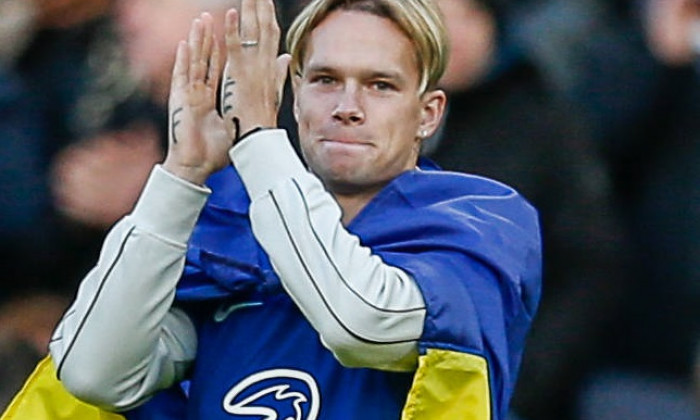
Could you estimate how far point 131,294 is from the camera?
316cm

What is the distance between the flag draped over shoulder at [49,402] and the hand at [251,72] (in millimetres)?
544

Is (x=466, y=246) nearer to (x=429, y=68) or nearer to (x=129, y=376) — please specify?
(x=429, y=68)

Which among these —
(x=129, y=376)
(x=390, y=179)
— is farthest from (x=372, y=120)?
(x=129, y=376)

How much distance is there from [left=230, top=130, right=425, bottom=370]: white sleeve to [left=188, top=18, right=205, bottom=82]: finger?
0.51ft

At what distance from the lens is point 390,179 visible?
333cm

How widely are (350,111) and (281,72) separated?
5.1 inches

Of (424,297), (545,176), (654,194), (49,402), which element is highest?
(424,297)

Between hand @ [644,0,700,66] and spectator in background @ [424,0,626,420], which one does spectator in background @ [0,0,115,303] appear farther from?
hand @ [644,0,700,66]

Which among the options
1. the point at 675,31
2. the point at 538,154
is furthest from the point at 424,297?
the point at 675,31

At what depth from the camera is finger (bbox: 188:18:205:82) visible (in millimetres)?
3219

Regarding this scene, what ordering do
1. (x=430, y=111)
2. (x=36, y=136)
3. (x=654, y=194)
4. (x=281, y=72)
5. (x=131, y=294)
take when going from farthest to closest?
(x=36, y=136) < (x=654, y=194) < (x=430, y=111) < (x=281, y=72) < (x=131, y=294)

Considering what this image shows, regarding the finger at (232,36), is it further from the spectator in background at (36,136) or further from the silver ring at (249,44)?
the spectator in background at (36,136)

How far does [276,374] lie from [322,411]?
3.7 inches

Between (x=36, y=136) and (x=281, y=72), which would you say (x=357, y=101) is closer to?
(x=281, y=72)
